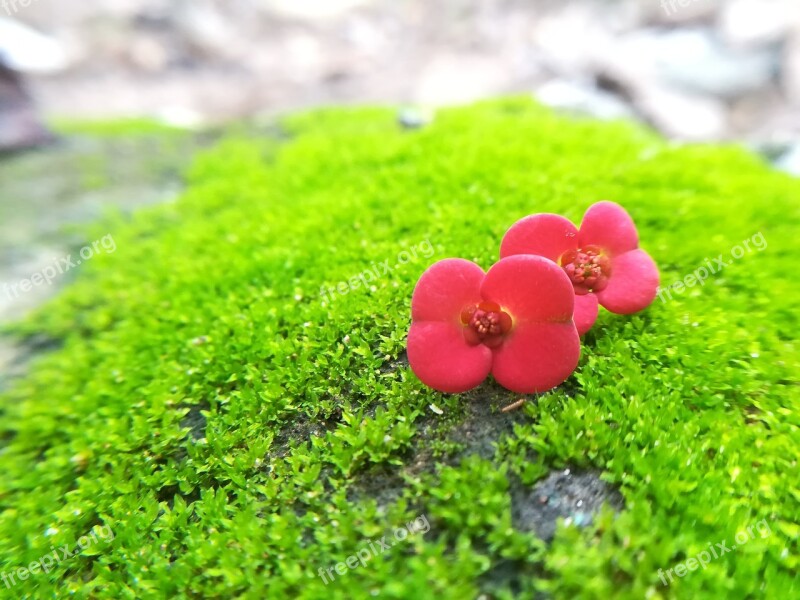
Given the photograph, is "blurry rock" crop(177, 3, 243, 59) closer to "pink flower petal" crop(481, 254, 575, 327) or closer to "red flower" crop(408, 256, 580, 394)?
"red flower" crop(408, 256, 580, 394)

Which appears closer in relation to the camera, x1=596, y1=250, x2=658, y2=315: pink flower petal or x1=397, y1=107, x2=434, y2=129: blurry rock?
x1=596, y1=250, x2=658, y2=315: pink flower petal

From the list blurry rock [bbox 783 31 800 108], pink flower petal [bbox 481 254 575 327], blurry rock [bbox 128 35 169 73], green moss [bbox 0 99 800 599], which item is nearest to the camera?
green moss [bbox 0 99 800 599]

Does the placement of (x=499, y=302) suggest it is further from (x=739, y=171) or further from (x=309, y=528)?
(x=739, y=171)

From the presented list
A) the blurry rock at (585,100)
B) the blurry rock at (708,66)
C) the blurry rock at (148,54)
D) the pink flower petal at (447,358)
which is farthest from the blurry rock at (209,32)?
the pink flower petal at (447,358)

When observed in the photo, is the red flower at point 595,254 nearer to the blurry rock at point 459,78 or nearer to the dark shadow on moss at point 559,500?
the dark shadow on moss at point 559,500

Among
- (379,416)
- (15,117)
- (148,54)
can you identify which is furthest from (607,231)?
(148,54)

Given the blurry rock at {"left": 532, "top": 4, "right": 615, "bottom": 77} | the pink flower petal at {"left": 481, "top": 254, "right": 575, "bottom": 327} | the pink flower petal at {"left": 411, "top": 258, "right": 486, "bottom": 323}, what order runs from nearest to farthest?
the pink flower petal at {"left": 481, "top": 254, "right": 575, "bottom": 327}, the pink flower petal at {"left": 411, "top": 258, "right": 486, "bottom": 323}, the blurry rock at {"left": 532, "top": 4, "right": 615, "bottom": 77}

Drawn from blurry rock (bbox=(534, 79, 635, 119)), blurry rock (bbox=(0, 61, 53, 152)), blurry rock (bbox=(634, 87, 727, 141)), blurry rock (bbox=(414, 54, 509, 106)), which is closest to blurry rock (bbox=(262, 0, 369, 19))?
blurry rock (bbox=(414, 54, 509, 106))

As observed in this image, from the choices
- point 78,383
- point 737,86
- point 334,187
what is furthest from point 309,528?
point 737,86
